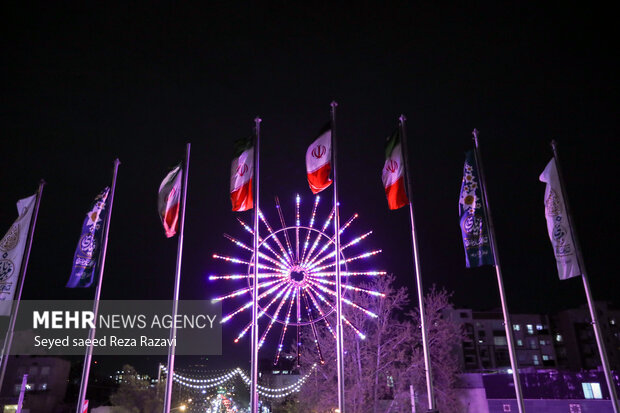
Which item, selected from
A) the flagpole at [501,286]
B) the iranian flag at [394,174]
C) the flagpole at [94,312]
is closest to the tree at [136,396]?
the flagpole at [94,312]

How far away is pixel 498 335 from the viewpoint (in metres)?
79.6

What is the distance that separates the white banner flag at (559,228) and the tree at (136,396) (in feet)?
171

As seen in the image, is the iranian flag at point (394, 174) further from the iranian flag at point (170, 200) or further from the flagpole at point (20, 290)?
the flagpole at point (20, 290)

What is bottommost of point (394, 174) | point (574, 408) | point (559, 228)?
point (574, 408)

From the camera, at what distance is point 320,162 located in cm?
1730

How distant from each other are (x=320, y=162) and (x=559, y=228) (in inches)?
335

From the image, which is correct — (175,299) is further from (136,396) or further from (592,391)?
(136,396)

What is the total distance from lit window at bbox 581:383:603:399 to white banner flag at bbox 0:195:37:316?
37576mm

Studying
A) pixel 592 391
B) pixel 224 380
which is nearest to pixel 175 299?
pixel 592 391

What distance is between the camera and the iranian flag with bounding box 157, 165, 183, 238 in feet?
58.5

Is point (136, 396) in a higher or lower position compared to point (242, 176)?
lower

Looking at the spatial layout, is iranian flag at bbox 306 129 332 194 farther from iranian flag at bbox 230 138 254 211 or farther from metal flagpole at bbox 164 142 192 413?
metal flagpole at bbox 164 142 192 413

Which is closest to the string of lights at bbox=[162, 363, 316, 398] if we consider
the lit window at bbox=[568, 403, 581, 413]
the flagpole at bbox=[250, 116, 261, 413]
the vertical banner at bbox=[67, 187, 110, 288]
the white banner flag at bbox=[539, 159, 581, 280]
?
the lit window at bbox=[568, 403, 581, 413]

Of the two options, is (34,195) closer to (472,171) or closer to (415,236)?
(415,236)
